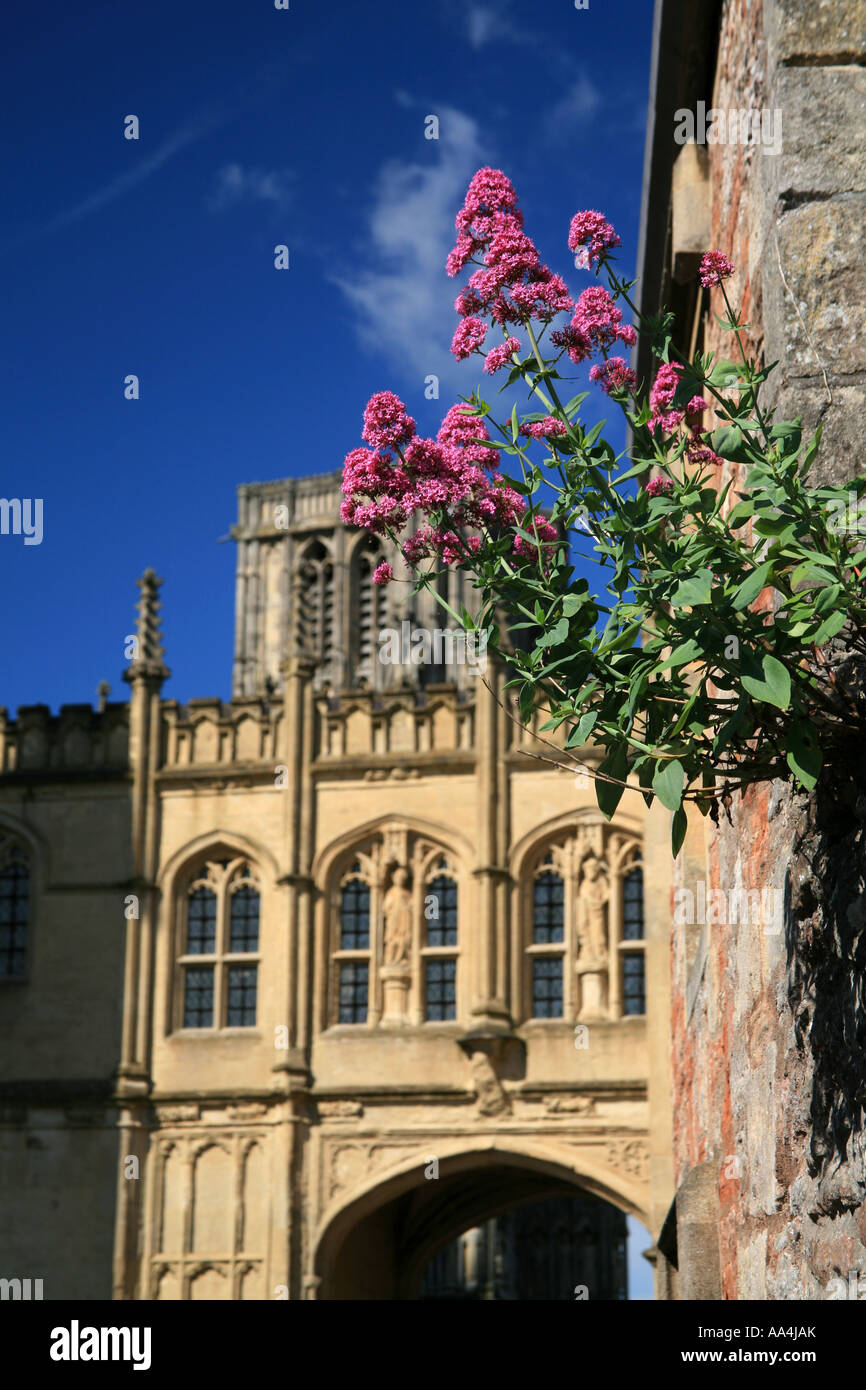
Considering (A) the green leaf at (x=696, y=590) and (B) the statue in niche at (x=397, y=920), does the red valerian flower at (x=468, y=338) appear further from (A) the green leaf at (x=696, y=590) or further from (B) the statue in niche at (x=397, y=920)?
(B) the statue in niche at (x=397, y=920)

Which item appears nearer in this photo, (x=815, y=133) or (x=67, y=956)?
(x=815, y=133)

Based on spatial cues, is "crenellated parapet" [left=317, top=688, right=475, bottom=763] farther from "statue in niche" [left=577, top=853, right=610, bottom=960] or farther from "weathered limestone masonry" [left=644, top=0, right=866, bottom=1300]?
"weathered limestone masonry" [left=644, top=0, right=866, bottom=1300]

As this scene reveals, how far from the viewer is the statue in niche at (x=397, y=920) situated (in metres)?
24.5

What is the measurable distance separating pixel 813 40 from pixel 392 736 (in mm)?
21444

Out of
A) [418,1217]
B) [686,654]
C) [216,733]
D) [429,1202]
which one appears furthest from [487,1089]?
[686,654]

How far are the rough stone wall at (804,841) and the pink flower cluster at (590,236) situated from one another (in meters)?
0.35

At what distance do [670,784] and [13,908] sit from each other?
2353 cm

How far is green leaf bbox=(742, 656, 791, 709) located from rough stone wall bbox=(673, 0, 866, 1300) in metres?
0.36

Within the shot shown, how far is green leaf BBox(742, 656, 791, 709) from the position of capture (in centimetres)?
303

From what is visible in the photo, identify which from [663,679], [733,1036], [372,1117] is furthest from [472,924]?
[663,679]

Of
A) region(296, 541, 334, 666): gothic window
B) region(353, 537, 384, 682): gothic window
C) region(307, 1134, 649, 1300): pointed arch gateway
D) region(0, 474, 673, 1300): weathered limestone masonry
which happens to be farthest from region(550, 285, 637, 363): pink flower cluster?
region(296, 541, 334, 666): gothic window

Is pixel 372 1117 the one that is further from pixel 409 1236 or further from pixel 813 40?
pixel 813 40

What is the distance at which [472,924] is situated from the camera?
79.9 feet
